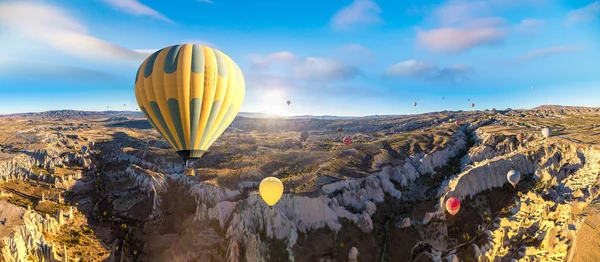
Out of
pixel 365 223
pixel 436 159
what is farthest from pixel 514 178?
pixel 365 223

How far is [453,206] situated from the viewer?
4325 cm

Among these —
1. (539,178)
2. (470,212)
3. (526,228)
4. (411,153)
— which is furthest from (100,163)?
(539,178)

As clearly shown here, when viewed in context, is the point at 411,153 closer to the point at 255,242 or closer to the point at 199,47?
the point at 255,242

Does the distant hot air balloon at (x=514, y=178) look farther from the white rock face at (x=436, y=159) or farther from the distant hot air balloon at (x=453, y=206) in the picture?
the white rock face at (x=436, y=159)

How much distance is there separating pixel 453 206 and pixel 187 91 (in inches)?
1630

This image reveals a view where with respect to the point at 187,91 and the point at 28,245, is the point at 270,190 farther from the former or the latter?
the point at 28,245

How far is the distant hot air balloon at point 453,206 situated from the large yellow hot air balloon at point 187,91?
36188 mm

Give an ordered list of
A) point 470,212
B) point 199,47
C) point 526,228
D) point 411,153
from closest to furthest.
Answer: point 199,47, point 526,228, point 470,212, point 411,153

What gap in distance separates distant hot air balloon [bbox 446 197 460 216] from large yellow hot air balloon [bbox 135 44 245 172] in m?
36.2

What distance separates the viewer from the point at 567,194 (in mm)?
41062

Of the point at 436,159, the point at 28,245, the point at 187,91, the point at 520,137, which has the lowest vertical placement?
the point at 28,245

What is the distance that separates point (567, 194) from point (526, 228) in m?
11.3

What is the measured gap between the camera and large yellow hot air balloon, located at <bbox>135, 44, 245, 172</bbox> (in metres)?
32.3

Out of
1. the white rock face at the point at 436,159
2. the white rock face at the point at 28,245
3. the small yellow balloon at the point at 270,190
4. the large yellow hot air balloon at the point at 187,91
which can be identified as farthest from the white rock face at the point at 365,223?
the white rock face at the point at 28,245
